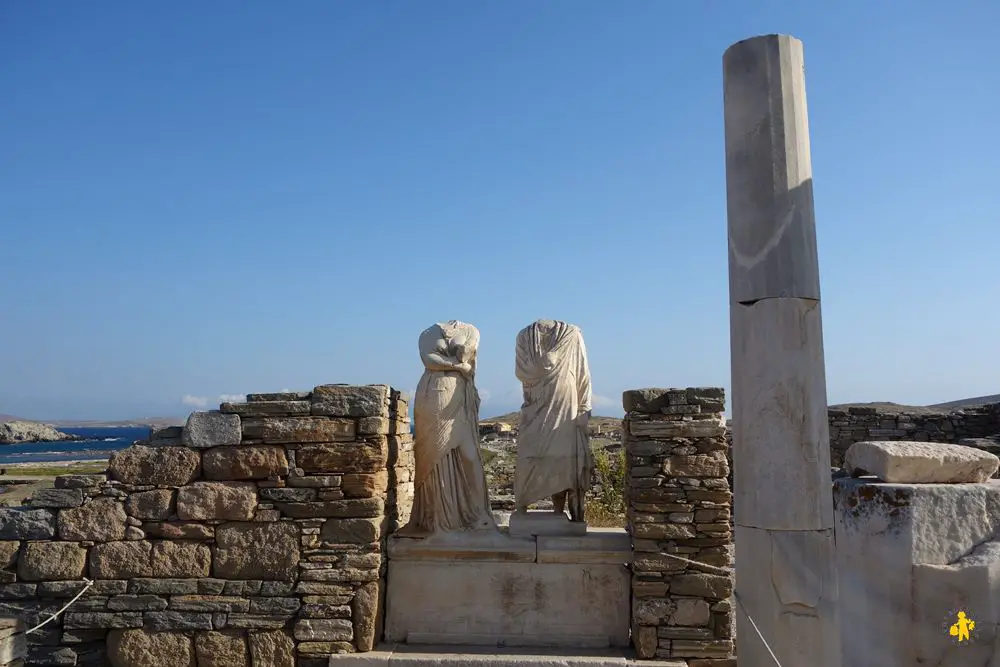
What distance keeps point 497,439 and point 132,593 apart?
11.8m

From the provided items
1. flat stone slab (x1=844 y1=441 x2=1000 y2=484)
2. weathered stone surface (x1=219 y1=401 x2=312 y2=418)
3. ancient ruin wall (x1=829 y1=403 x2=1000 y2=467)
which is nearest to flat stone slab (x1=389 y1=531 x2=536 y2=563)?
weathered stone surface (x1=219 y1=401 x2=312 y2=418)

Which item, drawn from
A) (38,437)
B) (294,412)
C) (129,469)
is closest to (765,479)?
(294,412)

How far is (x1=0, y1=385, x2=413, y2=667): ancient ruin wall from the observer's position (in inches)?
225

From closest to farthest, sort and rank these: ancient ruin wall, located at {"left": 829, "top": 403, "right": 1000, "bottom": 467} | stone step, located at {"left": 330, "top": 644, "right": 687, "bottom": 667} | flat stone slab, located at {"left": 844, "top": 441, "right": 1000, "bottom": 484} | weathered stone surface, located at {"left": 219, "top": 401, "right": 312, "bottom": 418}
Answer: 1. flat stone slab, located at {"left": 844, "top": 441, "right": 1000, "bottom": 484}
2. stone step, located at {"left": 330, "top": 644, "right": 687, "bottom": 667}
3. weathered stone surface, located at {"left": 219, "top": 401, "right": 312, "bottom": 418}
4. ancient ruin wall, located at {"left": 829, "top": 403, "right": 1000, "bottom": 467}

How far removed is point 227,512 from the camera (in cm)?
580

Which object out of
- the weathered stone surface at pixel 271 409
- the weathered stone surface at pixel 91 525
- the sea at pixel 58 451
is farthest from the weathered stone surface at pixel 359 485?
the sea at pixel 58 451

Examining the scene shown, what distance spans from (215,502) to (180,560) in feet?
1.68

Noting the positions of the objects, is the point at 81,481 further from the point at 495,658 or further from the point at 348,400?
the point at 495,658

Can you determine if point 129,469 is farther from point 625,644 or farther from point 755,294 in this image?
point 755,294

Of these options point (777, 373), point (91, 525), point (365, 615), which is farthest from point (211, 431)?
point (777, 373)

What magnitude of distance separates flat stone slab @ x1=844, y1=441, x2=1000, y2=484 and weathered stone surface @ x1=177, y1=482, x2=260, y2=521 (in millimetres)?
4418

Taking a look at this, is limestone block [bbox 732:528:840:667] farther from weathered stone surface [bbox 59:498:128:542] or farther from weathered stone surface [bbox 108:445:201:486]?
weathered stone surface [bbox 59:498:128:542]

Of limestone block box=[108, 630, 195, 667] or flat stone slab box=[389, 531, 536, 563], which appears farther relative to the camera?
flat stone slab box=[389, 531, 536, 563]

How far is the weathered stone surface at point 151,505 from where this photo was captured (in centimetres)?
582
